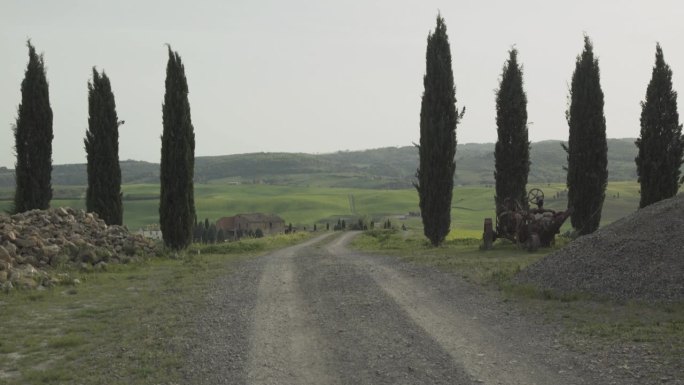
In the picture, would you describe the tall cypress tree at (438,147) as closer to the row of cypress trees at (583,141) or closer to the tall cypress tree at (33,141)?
the row of cypress trees at (583,141)

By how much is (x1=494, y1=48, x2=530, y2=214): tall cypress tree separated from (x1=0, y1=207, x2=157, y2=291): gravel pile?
18.3 metres

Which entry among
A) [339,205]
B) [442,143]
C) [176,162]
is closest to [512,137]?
[442,143]

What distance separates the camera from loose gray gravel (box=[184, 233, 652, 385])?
691 centimetres

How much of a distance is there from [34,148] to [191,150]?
8822 mm

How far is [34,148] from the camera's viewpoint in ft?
92.0

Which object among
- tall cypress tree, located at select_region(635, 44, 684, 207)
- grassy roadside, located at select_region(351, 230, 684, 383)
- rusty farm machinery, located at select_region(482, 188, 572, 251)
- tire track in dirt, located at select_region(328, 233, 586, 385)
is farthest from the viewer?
tall cypress tree, located at select_region(635, 44, 684, 207)

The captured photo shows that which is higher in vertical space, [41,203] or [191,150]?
[191,150]

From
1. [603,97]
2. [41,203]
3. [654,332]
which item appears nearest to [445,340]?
[654,332]

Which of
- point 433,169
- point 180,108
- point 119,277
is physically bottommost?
point 119,277

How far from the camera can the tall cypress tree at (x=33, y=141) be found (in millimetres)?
27766

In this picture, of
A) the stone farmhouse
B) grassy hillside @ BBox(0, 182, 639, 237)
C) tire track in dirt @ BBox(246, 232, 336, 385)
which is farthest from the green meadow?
tire track in dirt @ BBox(246, 232, 336, 385)

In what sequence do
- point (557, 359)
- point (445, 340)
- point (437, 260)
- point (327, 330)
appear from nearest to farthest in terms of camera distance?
point (557, 359)
point (445, 340)
point (327, 330)
point (437, 260)

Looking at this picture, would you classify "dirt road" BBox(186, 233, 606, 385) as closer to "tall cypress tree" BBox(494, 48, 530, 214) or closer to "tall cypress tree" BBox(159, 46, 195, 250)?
"tall cypress tree" BBox(159, 46, 195, 250)

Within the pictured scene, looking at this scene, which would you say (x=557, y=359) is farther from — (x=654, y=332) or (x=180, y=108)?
(x=180, y=108)
